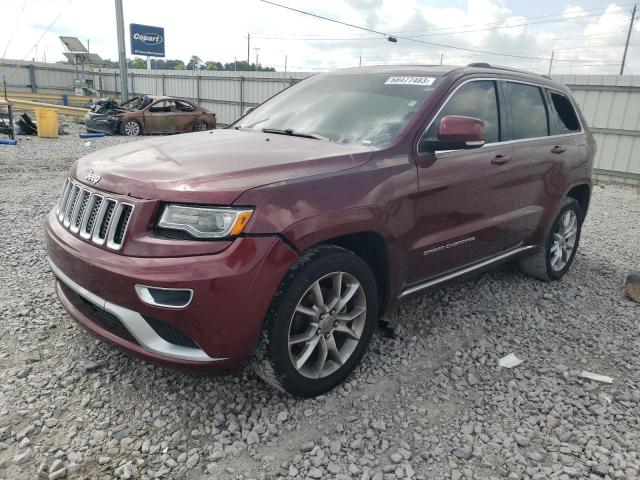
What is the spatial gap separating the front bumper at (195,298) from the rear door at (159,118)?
1529cm

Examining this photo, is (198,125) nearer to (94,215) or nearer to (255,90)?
(255,90)

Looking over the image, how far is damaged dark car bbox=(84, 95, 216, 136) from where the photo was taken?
16.1 metres

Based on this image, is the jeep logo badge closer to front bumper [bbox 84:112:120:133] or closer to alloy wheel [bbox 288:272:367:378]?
alloy wheel [bbox 288:272:367:378]

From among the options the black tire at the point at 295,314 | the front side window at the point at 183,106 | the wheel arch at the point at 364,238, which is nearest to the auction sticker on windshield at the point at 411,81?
the wheel arch at the point at 364,238

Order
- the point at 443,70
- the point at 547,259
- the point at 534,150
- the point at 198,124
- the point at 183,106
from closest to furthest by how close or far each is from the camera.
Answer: the point at 443,70 < the point at 534,150 < the point at 547,259 < the point at 183,106 < the point at 198,124

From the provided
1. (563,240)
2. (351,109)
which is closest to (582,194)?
(563,240)

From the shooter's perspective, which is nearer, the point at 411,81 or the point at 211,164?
the point at 211,164

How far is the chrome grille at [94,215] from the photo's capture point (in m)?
2.36

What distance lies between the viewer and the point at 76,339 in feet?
10.6

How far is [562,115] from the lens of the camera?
4.61m

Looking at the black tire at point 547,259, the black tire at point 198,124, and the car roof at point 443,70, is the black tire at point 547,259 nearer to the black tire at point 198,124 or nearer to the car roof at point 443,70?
the car roof at point 443,70

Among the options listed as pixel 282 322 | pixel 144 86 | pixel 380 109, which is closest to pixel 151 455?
pixel 282 322

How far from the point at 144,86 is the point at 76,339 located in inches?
1077

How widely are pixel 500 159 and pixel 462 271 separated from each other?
866mm
